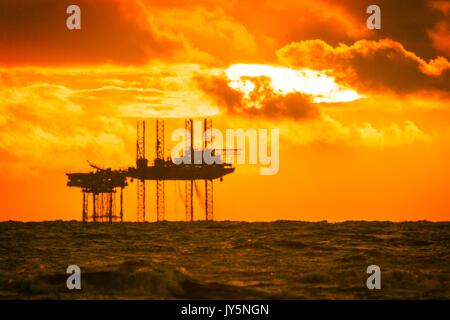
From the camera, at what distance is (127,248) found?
49406 mm

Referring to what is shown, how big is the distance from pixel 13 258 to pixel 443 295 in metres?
24.1

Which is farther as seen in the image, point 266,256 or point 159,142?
point 159,142

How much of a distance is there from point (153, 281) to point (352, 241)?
26073 mm
